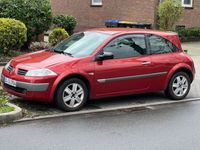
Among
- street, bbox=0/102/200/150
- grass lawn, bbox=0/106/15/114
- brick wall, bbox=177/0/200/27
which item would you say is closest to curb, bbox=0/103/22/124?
grass lawn, bbox=0/106/15/114

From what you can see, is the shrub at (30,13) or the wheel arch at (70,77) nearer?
the wheel arch at (70,77)

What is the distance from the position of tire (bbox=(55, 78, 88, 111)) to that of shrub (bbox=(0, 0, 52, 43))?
767 centimetres

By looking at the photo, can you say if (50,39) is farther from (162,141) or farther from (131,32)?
(162,141)

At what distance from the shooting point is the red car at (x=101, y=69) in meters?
8.70

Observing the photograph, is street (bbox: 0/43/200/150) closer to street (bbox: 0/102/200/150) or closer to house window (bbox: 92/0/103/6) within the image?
street (bbox: 0/102/200/150)

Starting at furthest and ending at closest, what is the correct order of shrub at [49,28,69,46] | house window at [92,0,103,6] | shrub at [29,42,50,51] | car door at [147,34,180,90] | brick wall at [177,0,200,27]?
house window at [92,0,103,6], brick wall at [177,0,200,27], shrub at [49,28,69,46], shrub at [29,42,50,51], car door at [147,34,180,90]

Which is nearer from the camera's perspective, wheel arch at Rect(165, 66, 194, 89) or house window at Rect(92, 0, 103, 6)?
wheel arch at Rect(165, 66, 194, 89)

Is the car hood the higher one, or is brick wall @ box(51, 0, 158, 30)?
brick wall @ box(51, 0, 158, 30)

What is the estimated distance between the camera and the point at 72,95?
8859 millimetres

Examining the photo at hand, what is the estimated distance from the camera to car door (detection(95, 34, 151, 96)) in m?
9.20

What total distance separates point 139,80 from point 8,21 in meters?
6.01

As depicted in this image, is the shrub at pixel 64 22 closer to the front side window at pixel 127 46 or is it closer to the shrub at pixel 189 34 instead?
the shrub at pixel 189 34

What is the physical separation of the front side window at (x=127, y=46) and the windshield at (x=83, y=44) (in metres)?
0.21

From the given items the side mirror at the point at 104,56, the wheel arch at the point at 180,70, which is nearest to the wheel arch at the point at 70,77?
the side mirror at the point at 104,56
